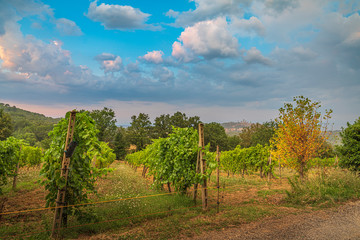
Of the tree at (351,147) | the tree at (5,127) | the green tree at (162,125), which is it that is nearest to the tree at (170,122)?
the green tree at (162,125)

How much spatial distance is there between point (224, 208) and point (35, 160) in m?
19.2

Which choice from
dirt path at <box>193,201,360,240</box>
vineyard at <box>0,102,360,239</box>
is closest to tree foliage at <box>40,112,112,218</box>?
vineyard at <box>0,102,360,239</box>

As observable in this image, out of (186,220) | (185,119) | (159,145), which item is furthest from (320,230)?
(185,119)

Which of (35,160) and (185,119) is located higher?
(185,119)

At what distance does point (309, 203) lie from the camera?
7.92m

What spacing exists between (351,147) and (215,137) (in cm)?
4595

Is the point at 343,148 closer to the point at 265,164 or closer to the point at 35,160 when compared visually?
the point at 265,164

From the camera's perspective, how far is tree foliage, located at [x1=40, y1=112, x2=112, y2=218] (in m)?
5.04

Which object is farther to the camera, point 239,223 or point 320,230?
point 239,223

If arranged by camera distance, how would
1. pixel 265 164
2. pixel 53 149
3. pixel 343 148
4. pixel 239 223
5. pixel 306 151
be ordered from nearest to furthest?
pixel 53 149 < pixel 239 223 < pixel 306 151 < pixel 343 148 < pixel 265 164

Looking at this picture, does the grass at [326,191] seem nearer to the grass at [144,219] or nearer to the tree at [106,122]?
the grass at [144,219]

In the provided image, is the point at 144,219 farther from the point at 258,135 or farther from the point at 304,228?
the point at 258,135

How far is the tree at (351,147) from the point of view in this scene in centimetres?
1171

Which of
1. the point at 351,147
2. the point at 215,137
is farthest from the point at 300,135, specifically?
the point at 215,137
